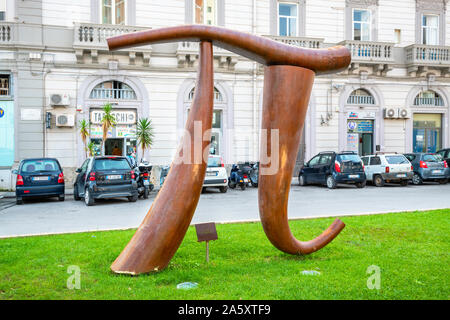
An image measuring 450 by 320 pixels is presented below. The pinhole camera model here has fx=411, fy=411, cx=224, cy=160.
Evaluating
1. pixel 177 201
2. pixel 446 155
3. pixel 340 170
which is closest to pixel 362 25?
pixel 446 155

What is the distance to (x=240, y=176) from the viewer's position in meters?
16.3

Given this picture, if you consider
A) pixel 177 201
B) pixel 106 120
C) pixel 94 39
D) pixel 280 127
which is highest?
pixel 94 39

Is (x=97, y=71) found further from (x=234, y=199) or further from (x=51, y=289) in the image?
(x=51, y=289)

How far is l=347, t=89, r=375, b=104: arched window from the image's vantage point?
2158 centimetres

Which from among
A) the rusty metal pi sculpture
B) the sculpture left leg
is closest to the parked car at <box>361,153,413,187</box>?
the rusty metal pi sculpture

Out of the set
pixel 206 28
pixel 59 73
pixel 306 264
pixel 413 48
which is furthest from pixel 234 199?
pixel 413 48

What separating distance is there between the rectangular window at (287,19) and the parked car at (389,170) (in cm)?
777

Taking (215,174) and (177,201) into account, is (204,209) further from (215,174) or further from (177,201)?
(177,201)

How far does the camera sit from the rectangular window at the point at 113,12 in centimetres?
1852

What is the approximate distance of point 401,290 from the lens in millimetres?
4145

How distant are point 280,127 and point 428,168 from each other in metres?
15.2

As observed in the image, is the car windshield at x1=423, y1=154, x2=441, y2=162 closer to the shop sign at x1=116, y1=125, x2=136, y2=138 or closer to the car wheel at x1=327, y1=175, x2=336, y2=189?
the car wheel at x1=327, y1=175, x2=336, y2=189
